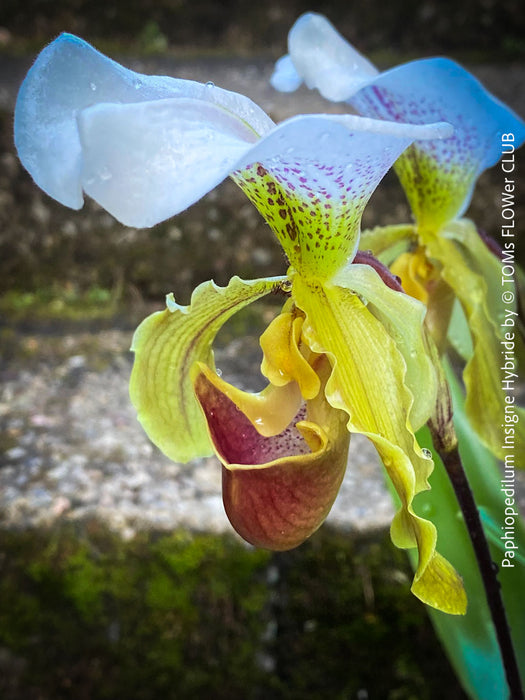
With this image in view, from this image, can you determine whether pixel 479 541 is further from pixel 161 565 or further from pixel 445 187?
pixel 161 565

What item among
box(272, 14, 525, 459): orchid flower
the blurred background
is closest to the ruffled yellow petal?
box(272, 14, 525, 459): orchid flower

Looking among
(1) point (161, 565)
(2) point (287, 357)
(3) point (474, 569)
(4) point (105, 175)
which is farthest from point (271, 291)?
(1) point (161, 565)

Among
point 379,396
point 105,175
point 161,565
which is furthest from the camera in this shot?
point 161,565

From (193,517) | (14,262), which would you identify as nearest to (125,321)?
(14,262)

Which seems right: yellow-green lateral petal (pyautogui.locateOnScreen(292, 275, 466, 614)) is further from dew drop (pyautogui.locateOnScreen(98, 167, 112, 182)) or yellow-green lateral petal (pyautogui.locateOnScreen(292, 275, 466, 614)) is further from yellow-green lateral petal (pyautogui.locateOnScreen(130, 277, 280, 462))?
dew drop (pyautogui.locateOnScreen(98, 167, 112, 182))

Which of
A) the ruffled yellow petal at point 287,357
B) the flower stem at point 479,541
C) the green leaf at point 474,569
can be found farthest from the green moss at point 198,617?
the ruffled yellow petal at point 287,357

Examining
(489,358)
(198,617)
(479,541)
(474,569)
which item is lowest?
(198,617)

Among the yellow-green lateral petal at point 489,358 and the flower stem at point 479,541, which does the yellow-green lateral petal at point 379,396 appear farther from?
the yellow-green lateral petal at point 489,358
